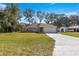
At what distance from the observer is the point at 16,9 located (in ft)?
21.1

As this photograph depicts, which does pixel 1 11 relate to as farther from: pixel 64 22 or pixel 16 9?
pixel 64 22

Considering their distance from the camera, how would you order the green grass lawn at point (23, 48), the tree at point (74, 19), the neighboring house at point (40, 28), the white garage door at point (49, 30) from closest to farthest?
1. the green grass lawn at point (23, 48)
2. the tree at point (74, 19)
3. the neighboring house at point (40, 28)
4. the white garage door at point (49, 30)

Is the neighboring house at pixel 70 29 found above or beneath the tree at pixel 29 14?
beneath

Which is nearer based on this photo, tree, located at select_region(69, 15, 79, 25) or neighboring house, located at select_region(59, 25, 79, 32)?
tree, located at select_region(69, 15, 79, 25)

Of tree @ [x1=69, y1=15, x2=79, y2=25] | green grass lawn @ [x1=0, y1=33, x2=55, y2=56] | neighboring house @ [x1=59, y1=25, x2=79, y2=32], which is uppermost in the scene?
tree @ [x1=69, y1=15, x2=79, y2=25]

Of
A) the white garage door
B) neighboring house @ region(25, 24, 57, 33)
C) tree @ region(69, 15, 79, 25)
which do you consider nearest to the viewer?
tree @ region(69, 15, 79, 25)

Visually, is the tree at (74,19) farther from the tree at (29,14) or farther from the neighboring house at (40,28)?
the tree at (29,14)

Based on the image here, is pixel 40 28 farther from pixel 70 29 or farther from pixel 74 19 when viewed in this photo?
pixel 74 19

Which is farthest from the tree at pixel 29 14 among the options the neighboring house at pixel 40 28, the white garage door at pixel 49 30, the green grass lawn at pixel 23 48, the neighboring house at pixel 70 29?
the neighboring house at pixel 70 29

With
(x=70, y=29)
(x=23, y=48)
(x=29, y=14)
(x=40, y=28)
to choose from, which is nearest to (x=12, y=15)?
(x=29, y=14)

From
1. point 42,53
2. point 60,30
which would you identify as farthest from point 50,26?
point 42,53

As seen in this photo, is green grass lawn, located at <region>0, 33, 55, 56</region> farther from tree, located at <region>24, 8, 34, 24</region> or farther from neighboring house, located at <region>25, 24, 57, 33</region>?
tree, located at <region>24, 8, 34, 24</region>

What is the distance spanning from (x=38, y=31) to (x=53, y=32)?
1.80 feet

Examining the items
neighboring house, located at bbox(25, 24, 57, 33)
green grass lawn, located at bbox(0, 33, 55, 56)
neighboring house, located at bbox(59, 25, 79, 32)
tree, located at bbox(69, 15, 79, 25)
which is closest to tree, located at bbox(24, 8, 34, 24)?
neighboring house, located at bbox(25, 24, 57, 33)
